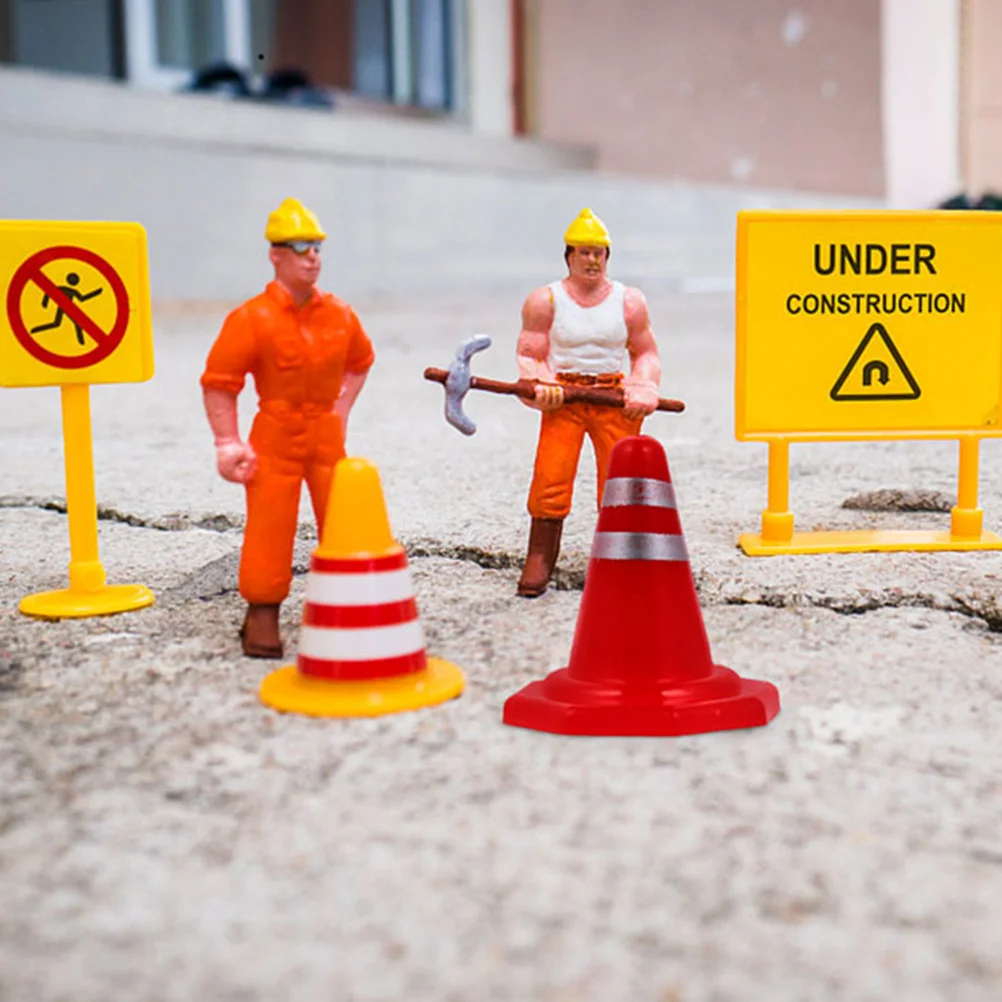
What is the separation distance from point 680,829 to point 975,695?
0.59 metres

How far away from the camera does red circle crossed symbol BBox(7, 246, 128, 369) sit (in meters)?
2.14

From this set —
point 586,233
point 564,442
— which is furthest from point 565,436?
point 586,233

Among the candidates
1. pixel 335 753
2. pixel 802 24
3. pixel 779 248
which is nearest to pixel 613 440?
pixel 779 248

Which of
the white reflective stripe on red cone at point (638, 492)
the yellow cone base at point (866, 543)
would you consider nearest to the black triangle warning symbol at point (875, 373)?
the yellow cone base at point (866, 543)

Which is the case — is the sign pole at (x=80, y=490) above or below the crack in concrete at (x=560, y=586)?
above

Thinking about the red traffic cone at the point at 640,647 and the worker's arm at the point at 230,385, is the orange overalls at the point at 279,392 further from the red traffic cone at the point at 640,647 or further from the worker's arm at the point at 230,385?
the red traffic cone at the point at 640,647

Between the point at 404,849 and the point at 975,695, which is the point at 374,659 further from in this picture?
the point at 975,695

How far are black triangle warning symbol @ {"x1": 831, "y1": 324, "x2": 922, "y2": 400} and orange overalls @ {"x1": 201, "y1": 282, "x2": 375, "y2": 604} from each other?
1089 mm

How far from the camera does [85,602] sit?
2.18 meters

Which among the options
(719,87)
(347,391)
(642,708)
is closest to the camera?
(642,708)

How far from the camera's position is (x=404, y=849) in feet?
4.34

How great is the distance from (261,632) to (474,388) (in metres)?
0.58

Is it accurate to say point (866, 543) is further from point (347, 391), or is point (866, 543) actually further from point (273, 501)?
point (273, 501)

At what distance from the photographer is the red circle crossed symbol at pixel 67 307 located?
214cm
